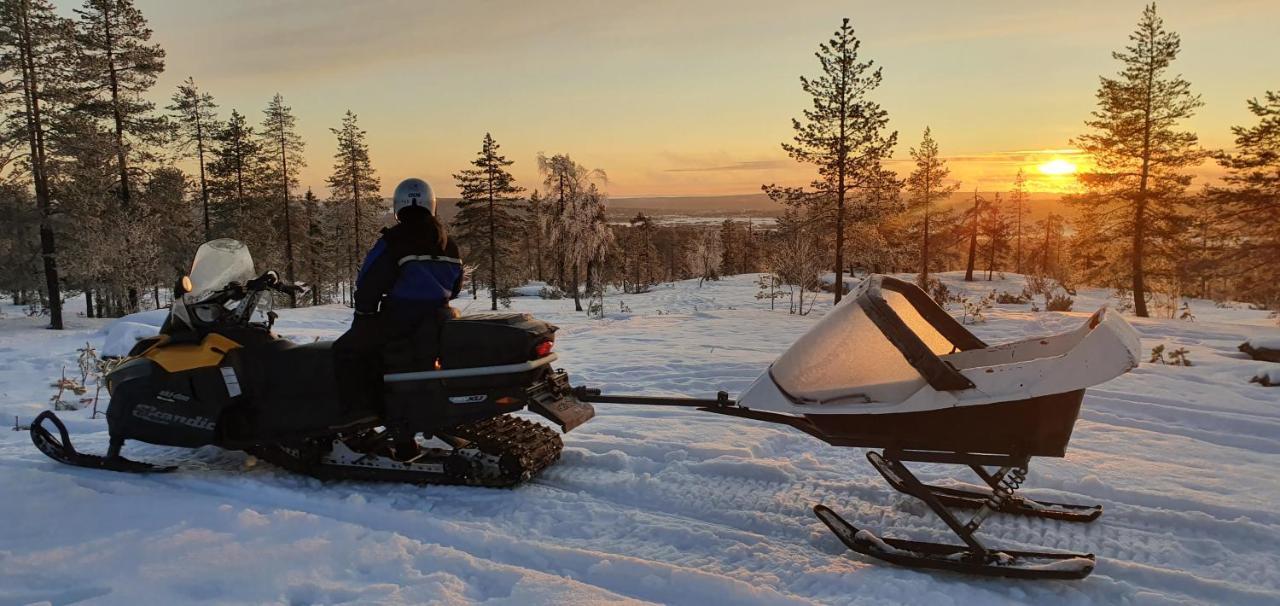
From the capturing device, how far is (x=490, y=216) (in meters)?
40.6

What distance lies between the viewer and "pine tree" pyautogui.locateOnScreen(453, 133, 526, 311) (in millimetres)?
40094

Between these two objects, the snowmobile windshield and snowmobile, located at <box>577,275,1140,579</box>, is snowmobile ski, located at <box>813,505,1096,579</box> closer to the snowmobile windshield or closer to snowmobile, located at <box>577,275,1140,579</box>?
snowmobile, located at <box>577,275,1140,579</box>

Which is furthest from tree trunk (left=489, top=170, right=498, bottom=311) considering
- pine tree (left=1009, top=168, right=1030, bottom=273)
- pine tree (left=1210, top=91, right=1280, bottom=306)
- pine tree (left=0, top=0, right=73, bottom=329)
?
pine tree (left=1009, top=168, right=1030, bottom=273)

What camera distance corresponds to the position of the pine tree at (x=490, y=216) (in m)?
40.1

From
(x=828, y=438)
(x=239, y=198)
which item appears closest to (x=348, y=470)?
(x=828, y=438)

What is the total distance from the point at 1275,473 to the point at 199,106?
44228 millimetres

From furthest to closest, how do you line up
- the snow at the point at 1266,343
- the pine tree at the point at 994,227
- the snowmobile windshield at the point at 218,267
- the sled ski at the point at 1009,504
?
1. the pine tree at the point at 994,227
2. the snow at the point at 1266,343
3. the snowmobile windshield at the point at 218,267
4. the sled ski at the point at 1009,504

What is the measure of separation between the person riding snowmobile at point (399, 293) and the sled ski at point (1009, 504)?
320 centimetres

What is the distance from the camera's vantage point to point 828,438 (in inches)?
148

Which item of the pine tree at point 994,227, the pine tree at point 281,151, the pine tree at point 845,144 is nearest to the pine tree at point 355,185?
the pine tree at point 281,151

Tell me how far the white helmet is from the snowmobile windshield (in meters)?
1.44

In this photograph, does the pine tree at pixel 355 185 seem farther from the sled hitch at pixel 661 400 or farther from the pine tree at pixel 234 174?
the sled hitch at pixel 661 400

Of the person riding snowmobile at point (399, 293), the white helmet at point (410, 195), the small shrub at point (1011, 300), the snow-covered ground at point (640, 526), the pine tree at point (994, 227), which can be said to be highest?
the pine tree at point (994, 227)

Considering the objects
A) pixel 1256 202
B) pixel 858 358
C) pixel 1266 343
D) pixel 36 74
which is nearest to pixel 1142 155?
pixel 1256 202
